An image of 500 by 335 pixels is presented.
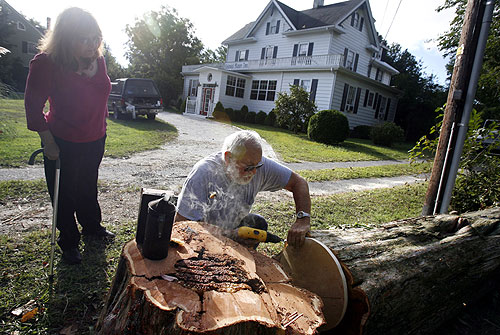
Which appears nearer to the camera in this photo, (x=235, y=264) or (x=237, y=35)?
(x=235, y=264)

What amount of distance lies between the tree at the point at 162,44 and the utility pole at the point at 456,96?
33.2 meters

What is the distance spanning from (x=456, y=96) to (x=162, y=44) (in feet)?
120

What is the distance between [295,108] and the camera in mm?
16328

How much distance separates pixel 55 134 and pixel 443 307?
11.3 ft

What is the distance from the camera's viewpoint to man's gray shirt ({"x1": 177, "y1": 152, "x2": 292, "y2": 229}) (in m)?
2.05

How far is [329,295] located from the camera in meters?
1.76

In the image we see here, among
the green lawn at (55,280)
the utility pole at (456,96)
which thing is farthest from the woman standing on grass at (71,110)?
the utility pole at (456,96)

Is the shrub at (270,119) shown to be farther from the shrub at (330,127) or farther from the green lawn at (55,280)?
the green lawn at (55,280)

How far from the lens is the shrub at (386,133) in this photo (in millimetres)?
15734

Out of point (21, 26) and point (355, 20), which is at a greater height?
point (355, 20)

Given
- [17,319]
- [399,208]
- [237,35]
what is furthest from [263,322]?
[237,35]

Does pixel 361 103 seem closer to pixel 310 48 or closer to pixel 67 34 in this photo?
pixel 310 48

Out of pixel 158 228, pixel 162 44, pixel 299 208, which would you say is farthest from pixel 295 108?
pixel 162 44

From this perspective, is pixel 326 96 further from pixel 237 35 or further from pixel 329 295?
pixel 329 295
